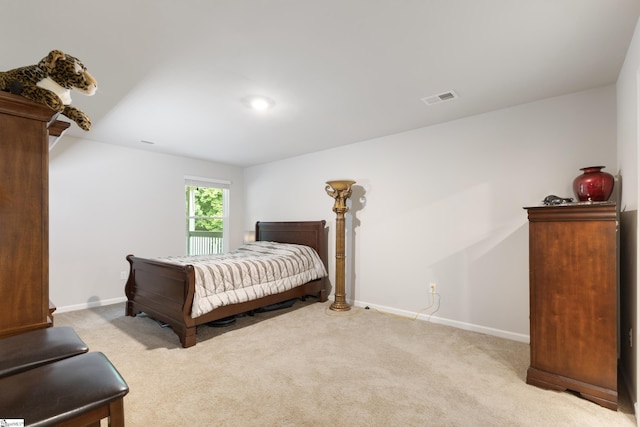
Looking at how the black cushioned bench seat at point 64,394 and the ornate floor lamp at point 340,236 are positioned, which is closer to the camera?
the black cushioned bench seat at point 64,394

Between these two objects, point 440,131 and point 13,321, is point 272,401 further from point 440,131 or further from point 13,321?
point 440,131

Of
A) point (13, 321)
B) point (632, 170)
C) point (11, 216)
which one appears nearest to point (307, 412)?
point (13, 321)

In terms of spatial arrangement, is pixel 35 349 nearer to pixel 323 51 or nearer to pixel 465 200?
pixel 323 51

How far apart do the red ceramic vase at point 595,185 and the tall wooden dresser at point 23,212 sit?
326 centimetres

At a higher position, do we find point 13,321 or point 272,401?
point 13,321

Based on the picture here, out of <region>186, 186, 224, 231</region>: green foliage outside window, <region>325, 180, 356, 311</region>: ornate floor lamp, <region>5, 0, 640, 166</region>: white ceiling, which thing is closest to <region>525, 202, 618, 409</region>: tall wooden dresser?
<region>5, 0, 640, 166</region>: white ceiling

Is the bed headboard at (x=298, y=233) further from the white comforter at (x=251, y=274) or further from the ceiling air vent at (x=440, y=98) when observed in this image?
the ceiling air vent at (x=440, y=98)

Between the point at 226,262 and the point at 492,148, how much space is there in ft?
9.83

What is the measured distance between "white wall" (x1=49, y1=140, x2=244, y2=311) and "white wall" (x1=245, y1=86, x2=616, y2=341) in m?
2.56

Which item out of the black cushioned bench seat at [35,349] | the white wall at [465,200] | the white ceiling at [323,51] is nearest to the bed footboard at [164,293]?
the black cushioned bench seat at [35,349]

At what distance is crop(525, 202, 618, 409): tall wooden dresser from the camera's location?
6.06 ft

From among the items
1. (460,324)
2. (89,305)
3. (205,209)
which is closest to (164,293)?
(89,305)

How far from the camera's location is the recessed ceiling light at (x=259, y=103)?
8.90 feet

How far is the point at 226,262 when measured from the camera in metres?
3.22
